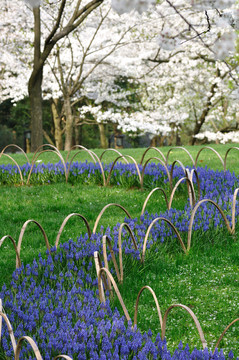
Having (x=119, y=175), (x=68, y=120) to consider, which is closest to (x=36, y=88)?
(x=119, y=175)

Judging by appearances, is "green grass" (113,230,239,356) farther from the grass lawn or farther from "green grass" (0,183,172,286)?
"green grass" (0,183,172,286)

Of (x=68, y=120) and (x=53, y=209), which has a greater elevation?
(x=68, y=120)

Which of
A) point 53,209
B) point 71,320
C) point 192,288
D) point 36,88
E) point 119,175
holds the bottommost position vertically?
point 192,288

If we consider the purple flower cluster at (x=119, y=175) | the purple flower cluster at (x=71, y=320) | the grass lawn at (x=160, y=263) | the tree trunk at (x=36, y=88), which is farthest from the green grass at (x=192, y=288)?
the tree trunk at (x=36, y=88)

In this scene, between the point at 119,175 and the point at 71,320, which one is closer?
the point at 71,320

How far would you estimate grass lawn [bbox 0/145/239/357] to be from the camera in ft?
12.3

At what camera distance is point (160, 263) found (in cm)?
468

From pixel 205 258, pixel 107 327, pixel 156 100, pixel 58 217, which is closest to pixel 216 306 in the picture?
pixel 205 258

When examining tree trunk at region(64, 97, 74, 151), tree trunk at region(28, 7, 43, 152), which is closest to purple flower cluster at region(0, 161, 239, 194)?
tree trunk at region(28, 7, 43, 152)

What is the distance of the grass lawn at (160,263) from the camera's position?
3744 mm

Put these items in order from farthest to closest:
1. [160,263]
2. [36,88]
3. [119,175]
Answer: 1. [36,88]
2. [119,175]
3. [160,263]

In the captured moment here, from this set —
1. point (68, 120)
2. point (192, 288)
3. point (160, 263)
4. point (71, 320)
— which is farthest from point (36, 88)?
point (71, 320)

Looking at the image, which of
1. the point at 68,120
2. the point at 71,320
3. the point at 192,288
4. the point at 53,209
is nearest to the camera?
the point at 71,320

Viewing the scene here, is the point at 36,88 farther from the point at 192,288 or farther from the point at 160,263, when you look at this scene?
the point at 192,288
